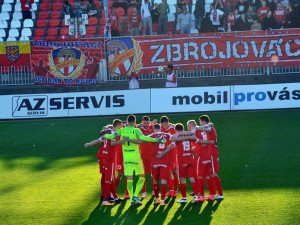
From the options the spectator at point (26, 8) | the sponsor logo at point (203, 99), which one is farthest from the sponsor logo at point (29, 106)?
the spectator at point (26, 8)

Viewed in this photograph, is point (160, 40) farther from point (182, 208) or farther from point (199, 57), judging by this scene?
point (182, 208)

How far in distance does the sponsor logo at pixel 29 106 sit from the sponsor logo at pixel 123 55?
3659mm

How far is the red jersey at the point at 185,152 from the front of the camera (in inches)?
589

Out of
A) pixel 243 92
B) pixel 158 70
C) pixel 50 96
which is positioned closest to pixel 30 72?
pixel 50 96

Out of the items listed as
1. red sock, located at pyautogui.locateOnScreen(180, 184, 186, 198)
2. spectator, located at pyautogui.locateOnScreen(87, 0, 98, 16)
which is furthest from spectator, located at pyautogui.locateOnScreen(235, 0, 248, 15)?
red sock, located at pyautogui.locateOnScreen(180, 184, 186, 198)

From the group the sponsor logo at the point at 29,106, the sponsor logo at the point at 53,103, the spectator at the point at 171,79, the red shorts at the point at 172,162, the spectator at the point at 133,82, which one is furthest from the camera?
the spectator at the point at 133,82

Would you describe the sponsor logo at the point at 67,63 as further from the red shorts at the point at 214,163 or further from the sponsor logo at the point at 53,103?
the red shorts at the point at 214,163

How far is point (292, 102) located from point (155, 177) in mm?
12748

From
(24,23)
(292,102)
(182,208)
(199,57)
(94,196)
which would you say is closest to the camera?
(182,208)

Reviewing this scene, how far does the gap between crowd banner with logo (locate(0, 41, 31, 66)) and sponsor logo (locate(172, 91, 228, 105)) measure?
764 centimetres

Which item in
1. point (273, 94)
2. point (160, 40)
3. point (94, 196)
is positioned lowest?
point (94, 196)

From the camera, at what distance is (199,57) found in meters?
28.7

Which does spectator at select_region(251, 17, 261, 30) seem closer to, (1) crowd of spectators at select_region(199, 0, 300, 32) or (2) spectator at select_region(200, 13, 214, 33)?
(1) crowd of spectators at select_region(199, 0, 300, 32)

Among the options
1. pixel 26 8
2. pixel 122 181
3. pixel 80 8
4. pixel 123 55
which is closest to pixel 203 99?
pixel 123 55
